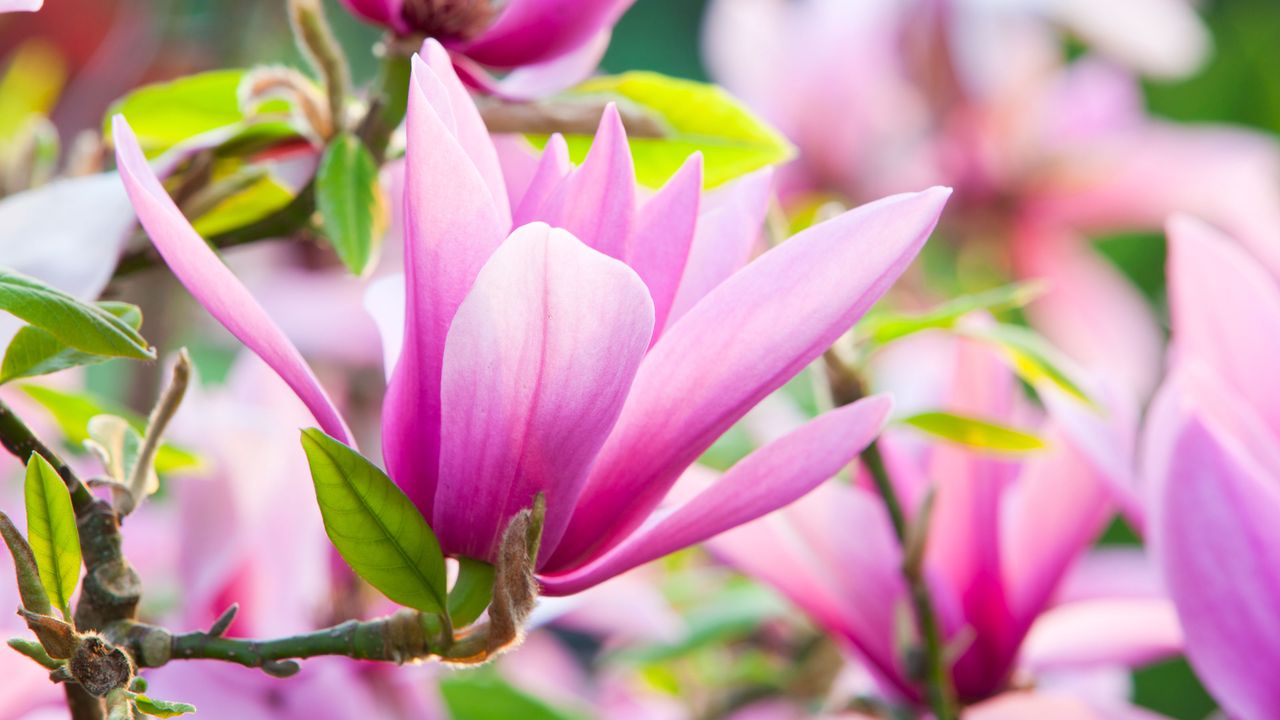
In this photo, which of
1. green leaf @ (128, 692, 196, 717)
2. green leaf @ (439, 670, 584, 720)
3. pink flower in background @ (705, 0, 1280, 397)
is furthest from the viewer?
pink flower in background @ (705, 0, 1280, 397)

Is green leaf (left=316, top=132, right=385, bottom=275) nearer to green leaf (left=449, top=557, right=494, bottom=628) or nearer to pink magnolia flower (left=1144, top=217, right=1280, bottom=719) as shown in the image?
green leaf (left=449, top=557, right=494, bottom=628)

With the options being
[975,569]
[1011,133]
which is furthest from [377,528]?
[1011,133]

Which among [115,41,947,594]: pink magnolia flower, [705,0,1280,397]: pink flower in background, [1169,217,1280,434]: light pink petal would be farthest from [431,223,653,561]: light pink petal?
[705,0,1280,397]: pink flower in background

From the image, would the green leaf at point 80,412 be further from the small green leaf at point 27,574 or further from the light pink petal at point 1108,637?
the light pink petal at point 1108,637

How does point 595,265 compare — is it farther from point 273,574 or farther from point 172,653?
point 273,574


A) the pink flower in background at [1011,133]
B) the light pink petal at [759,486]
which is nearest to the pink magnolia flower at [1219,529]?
the light pink petal at [759,486]

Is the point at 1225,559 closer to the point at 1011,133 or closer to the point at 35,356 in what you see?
the point at 35,356

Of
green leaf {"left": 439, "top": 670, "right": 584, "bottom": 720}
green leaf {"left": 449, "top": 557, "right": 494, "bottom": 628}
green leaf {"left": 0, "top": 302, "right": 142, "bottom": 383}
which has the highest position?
green leaf {"left": 0, "top": 302, "right": 142, "bottom": 383}
